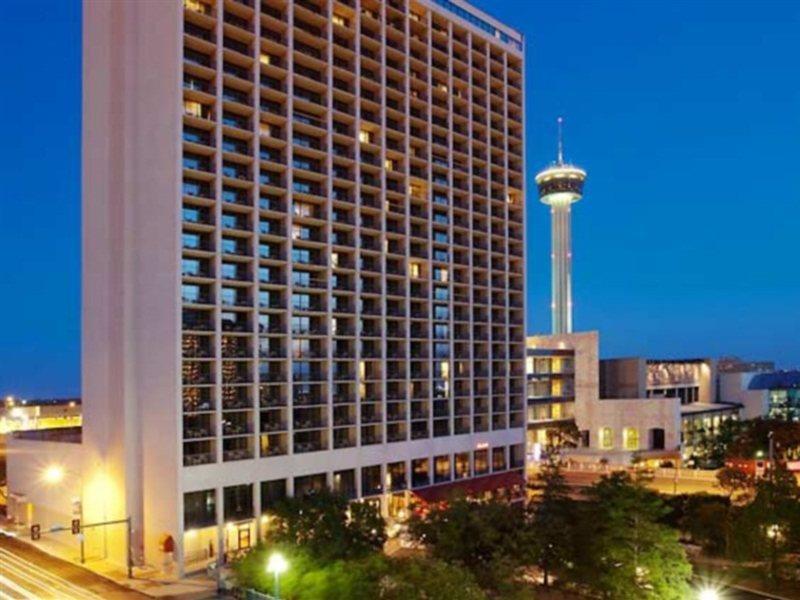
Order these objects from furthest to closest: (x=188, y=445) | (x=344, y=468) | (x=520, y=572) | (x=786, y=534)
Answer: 1. (x=344, y=468)
2. (x=188, y=445)
3. (x=786, y=534)
4. (x=520, y=572)

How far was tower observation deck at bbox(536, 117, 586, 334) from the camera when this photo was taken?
14825 centimetres

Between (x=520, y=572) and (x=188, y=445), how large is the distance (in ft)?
89.3

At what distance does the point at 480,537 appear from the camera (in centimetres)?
4312

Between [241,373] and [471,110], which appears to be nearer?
[241,373]

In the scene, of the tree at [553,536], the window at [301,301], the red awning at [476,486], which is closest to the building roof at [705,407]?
the red awning at [476,486]

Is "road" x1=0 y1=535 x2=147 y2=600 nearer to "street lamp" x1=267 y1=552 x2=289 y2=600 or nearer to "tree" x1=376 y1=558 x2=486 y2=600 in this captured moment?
"street lamp" x1=267 y1=552 x2=289 y2=600

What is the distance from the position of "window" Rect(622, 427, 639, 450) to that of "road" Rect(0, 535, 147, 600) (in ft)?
245

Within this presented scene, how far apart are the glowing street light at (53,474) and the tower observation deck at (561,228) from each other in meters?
106

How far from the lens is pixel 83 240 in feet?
207

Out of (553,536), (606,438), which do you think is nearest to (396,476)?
(553,536)

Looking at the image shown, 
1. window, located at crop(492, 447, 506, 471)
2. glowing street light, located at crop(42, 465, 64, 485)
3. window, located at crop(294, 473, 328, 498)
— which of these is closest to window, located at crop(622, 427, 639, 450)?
window, located at crop(492, 447, 506, 471)

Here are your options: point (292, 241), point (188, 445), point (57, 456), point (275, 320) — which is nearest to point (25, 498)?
point (57, 456)

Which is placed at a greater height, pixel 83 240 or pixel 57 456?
pixel 83 240

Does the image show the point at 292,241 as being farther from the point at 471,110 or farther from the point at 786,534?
the point at 786,534
